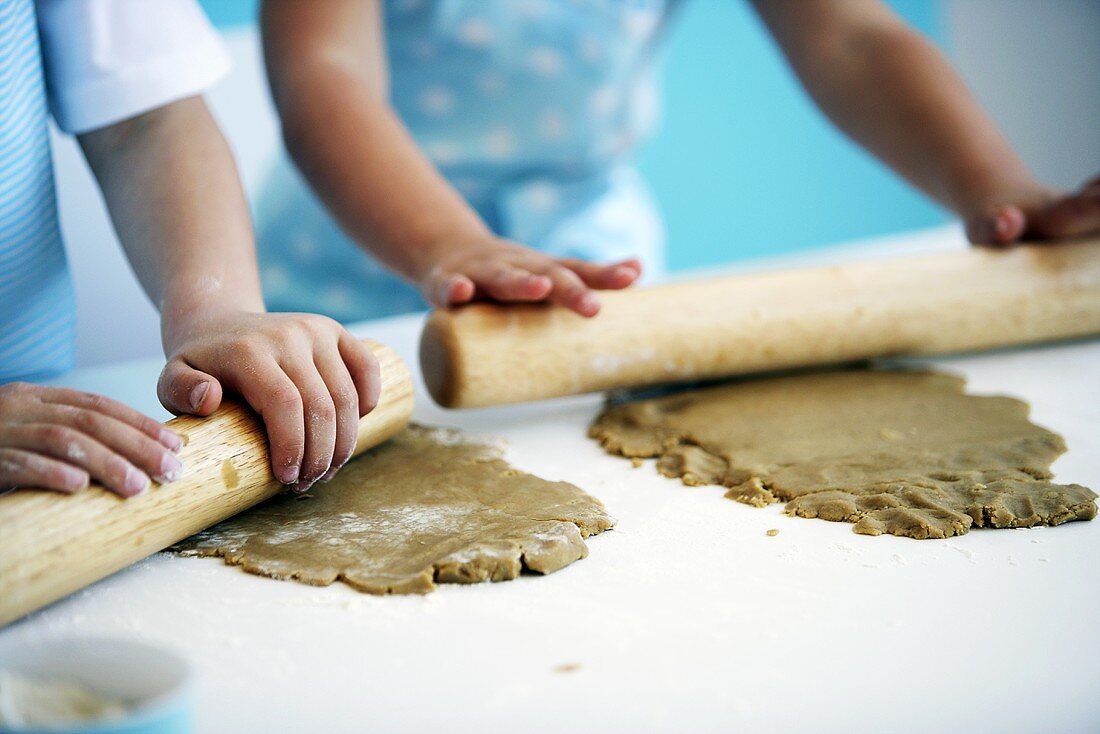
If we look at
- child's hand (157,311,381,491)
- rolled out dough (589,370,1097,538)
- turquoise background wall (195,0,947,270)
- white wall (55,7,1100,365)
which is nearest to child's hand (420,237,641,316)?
rolled out dough (589,370,1097,538)

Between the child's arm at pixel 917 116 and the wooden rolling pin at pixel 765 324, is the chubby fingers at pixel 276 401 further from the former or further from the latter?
the child's arm at pixel 917 116

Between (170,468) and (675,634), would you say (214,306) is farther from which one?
(675,634)

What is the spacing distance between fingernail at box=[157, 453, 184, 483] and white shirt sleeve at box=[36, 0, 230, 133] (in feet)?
1.65

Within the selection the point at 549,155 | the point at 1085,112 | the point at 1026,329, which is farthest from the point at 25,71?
the point at 1085,112

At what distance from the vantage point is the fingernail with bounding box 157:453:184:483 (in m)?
0.71

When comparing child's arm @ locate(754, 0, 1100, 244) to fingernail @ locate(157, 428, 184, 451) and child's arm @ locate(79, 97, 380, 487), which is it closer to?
child's arm @ locate(79, 97, 380, 487)

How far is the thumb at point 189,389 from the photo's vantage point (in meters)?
0.78

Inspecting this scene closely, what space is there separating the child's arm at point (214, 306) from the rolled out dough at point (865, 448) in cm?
33

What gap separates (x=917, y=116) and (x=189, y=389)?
123 centimetres

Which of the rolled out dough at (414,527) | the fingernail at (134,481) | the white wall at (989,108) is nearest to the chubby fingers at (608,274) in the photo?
the rolled out dough at (414,527)

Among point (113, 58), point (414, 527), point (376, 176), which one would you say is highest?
point (113, 58)

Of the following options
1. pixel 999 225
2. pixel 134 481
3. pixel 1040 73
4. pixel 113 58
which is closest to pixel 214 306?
pixel 134 481

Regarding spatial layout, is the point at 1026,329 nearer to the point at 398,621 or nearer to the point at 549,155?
the point at 549,155

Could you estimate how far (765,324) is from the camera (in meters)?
1.18
